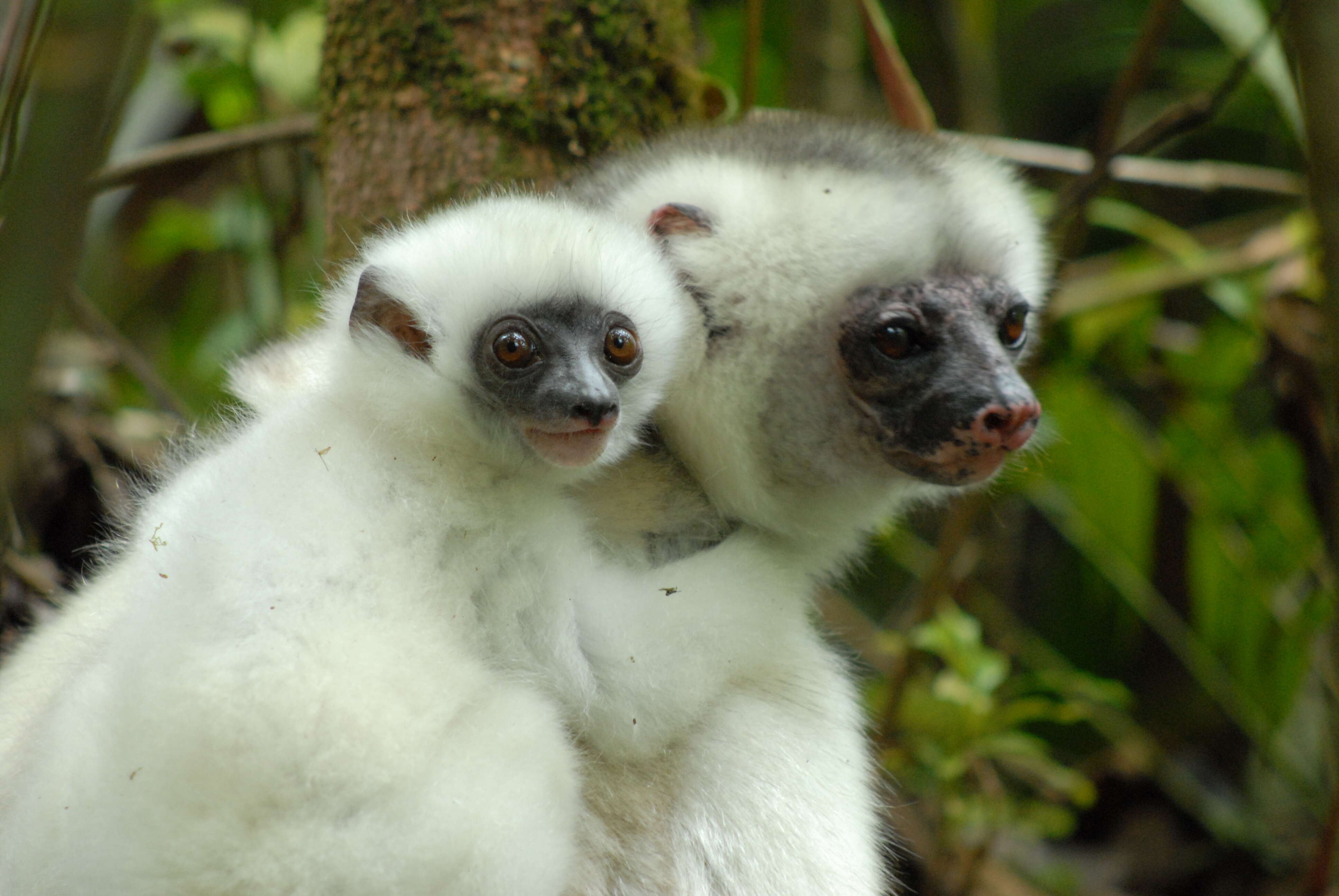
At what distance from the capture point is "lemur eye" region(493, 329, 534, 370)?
5.49 feet

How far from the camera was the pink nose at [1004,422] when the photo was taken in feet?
6.22

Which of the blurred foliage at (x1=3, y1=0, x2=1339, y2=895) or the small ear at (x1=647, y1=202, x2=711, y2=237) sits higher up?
the small ear at (x1=647, y1=202, x2=711, y2=237)

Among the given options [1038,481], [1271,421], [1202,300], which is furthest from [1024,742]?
[1202,300]

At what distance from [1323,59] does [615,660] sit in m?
1.16

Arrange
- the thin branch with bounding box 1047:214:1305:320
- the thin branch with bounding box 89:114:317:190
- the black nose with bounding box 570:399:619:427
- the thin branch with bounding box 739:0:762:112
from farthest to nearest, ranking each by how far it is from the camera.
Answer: the thin branch with bounding box 1047:214:1305:320 < the thin branch with bounding box 89:114:317:190 < the thin branch with bounding box 739:0:762:112 < the black nose with bounding box 570:399:619:427

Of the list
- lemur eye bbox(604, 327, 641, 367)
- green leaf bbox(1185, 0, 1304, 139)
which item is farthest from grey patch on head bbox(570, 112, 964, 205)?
green leaf bbox(1185, 0, 1304, 139)

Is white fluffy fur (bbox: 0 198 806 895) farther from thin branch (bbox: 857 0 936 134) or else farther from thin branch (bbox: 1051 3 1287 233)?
thin branch (bbox: 1051 3 1287 233)

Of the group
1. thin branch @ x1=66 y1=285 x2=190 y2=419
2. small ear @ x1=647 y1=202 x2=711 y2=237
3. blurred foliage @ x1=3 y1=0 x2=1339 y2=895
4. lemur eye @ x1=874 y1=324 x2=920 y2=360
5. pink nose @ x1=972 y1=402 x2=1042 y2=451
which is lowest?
blurred foliage @ x1=3 y1=0 x2=1339 y2=895

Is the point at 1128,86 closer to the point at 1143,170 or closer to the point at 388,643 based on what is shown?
the point at 1143,170

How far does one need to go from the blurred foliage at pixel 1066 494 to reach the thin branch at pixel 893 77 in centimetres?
46

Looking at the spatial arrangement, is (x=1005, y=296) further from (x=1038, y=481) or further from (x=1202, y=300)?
(x=1202, y=300)

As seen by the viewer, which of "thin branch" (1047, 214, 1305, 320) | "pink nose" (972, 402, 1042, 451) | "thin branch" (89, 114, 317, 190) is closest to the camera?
"pink nose" (972, 402, 1042, 451)

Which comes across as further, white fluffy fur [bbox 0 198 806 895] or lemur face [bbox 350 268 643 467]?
lemur face [bbox 350 268 643 467]

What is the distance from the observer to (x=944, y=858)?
11.2ft
